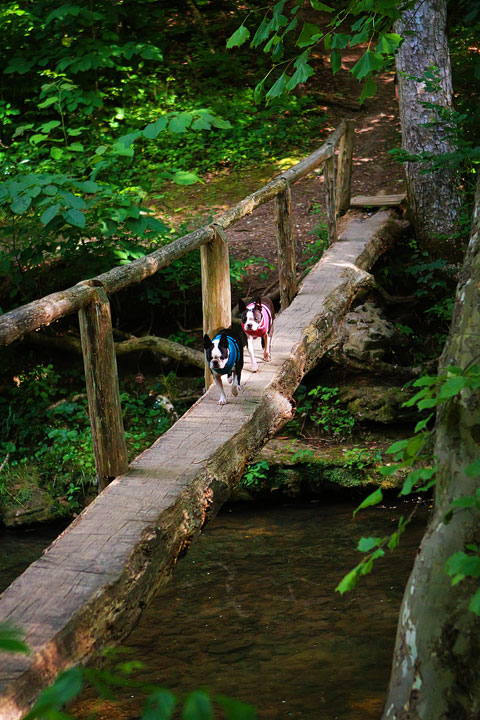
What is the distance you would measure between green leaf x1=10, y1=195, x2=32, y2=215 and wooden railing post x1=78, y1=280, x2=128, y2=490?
2340 millimetres

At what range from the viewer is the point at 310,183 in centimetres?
1155

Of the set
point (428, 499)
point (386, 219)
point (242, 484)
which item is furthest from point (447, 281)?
point (242, 484)

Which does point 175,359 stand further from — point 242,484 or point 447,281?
point 447,281

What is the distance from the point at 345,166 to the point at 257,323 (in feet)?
17.3

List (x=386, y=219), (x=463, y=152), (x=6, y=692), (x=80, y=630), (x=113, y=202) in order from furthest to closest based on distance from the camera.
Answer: (x=386, y=219) → (x=463, y=152) → (x=113, y=202) → (x=80, y=630) → (x=6, y=692)

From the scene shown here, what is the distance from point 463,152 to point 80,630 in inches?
264

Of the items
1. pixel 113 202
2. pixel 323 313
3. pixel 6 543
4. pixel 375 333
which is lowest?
pixel 6 543

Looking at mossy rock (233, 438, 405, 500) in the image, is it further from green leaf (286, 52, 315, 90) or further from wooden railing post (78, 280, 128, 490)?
green leaf (286, 52, 315, 90)

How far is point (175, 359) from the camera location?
8484 mm

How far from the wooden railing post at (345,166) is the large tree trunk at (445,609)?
7307mm

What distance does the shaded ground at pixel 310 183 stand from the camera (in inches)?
386

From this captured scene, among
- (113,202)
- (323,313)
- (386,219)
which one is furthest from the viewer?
(386,219)

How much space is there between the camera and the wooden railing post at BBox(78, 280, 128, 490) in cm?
387

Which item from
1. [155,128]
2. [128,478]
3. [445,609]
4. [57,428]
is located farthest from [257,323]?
[57,428]
